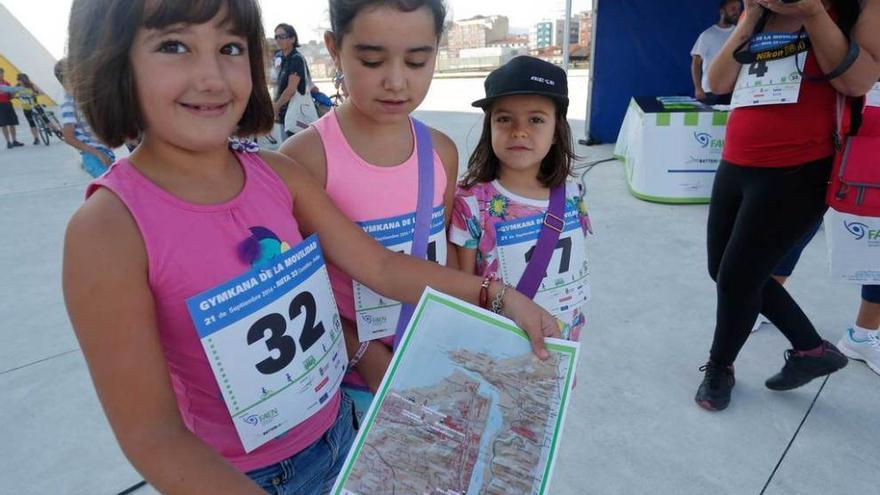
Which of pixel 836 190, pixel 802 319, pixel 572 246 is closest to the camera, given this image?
pixel 572 246

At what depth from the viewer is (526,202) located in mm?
1503

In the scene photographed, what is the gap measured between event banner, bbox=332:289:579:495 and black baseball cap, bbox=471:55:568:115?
70 centimetres

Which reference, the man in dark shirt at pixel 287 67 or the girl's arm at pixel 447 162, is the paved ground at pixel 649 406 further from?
the man in dark shirt at pixel 287 67

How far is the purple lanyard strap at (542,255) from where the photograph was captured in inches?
56.7

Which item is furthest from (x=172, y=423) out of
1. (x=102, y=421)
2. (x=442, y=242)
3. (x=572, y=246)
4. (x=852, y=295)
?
(x=852, y=295)

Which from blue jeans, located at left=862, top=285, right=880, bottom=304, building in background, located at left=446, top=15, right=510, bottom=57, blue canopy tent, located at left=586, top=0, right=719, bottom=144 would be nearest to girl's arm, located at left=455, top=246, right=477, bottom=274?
blue jeans, located at left=862, top=285, right=880, bottom=304

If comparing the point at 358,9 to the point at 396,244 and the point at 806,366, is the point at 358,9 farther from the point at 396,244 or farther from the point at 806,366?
the point at 806,366

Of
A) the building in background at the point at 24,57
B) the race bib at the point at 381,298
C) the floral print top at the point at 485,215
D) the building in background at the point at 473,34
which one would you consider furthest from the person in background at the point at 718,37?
the building in background at the point at 473,34

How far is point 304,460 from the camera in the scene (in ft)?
3.55

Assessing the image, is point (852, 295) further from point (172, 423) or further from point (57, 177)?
point (57, 177)

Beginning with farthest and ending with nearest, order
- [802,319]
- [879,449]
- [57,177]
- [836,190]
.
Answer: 1. [57,177]
2. [802,319]
3. [879,449]
4. [836,190]

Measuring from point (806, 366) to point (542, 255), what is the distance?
143 cm

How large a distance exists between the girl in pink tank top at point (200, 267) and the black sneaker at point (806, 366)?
165 centimetres

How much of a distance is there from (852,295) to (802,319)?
127 centimetres
